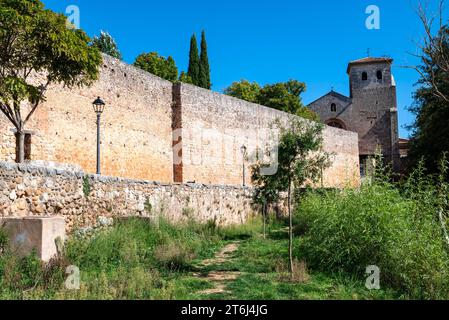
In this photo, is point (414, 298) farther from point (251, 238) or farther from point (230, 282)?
point (251, 238)

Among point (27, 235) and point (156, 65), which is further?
point (156, 65)

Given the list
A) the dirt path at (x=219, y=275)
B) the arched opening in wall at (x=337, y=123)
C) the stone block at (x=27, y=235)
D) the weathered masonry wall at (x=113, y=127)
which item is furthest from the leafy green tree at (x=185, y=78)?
the stone block at (x=27, y=235)

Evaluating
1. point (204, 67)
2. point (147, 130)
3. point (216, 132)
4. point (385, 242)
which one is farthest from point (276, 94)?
point (385, 242)

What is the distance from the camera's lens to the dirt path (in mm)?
6266

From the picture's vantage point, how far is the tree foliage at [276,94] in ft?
132

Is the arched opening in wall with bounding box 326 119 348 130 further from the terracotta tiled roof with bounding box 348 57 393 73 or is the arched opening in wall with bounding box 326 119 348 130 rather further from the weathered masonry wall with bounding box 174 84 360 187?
the weathered masonry wall with bounding box 174 84 360 187

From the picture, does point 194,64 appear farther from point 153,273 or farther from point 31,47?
point 153,273

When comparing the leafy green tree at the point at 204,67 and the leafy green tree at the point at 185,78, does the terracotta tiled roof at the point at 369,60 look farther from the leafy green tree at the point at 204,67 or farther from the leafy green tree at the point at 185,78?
the leafy green tree at the point at 185,78

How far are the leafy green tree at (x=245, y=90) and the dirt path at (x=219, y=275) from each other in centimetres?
3269

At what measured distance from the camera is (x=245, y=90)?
1658 inches

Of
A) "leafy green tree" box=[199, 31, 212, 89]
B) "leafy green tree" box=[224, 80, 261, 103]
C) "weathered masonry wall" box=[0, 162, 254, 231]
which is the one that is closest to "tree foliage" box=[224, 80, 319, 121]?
"leafy green tree" box=[224, 80, 261, 103]

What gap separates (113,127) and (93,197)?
8759 millimetres

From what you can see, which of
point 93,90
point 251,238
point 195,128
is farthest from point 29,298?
point 195,128

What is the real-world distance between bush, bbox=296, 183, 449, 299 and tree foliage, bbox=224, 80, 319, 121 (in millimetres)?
32254
